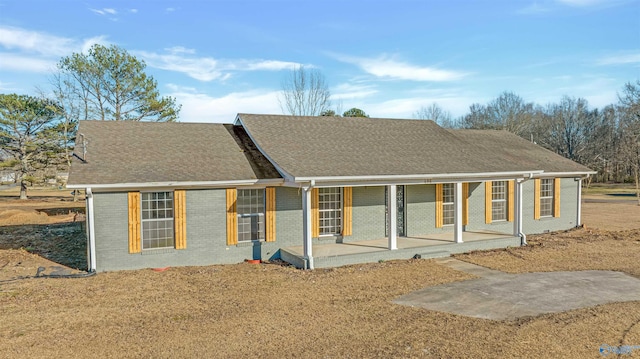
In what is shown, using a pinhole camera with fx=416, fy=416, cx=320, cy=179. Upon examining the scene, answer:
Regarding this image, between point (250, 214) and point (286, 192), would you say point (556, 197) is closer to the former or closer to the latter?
point (286, 192)

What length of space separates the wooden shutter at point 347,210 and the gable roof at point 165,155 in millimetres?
2527

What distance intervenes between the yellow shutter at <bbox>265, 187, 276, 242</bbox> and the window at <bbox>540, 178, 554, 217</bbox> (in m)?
11.6

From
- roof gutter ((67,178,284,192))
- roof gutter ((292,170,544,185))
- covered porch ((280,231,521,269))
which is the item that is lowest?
A: covered porch ((280,231,521,269))

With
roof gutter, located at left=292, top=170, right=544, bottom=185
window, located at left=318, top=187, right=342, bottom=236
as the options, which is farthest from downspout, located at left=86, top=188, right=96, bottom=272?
window, located at left=318, top=187, right=342, bottom=236

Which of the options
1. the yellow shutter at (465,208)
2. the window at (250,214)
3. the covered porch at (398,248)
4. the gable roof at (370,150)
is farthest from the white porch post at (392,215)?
the yellow shutter at (465,208)

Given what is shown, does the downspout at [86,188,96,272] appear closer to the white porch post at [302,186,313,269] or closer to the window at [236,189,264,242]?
the window at [236,189,264,242]

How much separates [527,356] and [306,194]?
6790mm

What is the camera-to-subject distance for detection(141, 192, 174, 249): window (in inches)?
454

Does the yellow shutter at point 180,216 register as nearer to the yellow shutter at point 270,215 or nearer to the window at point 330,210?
the yellow shutter at point 270,215

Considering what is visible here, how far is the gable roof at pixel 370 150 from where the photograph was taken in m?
12.4

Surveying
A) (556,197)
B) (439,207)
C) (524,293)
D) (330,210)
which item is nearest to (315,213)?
(330,210)

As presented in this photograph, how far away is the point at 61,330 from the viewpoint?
6.84 m

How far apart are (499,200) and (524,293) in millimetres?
8016

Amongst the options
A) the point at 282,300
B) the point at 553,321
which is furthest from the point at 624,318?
the point at 282,300
